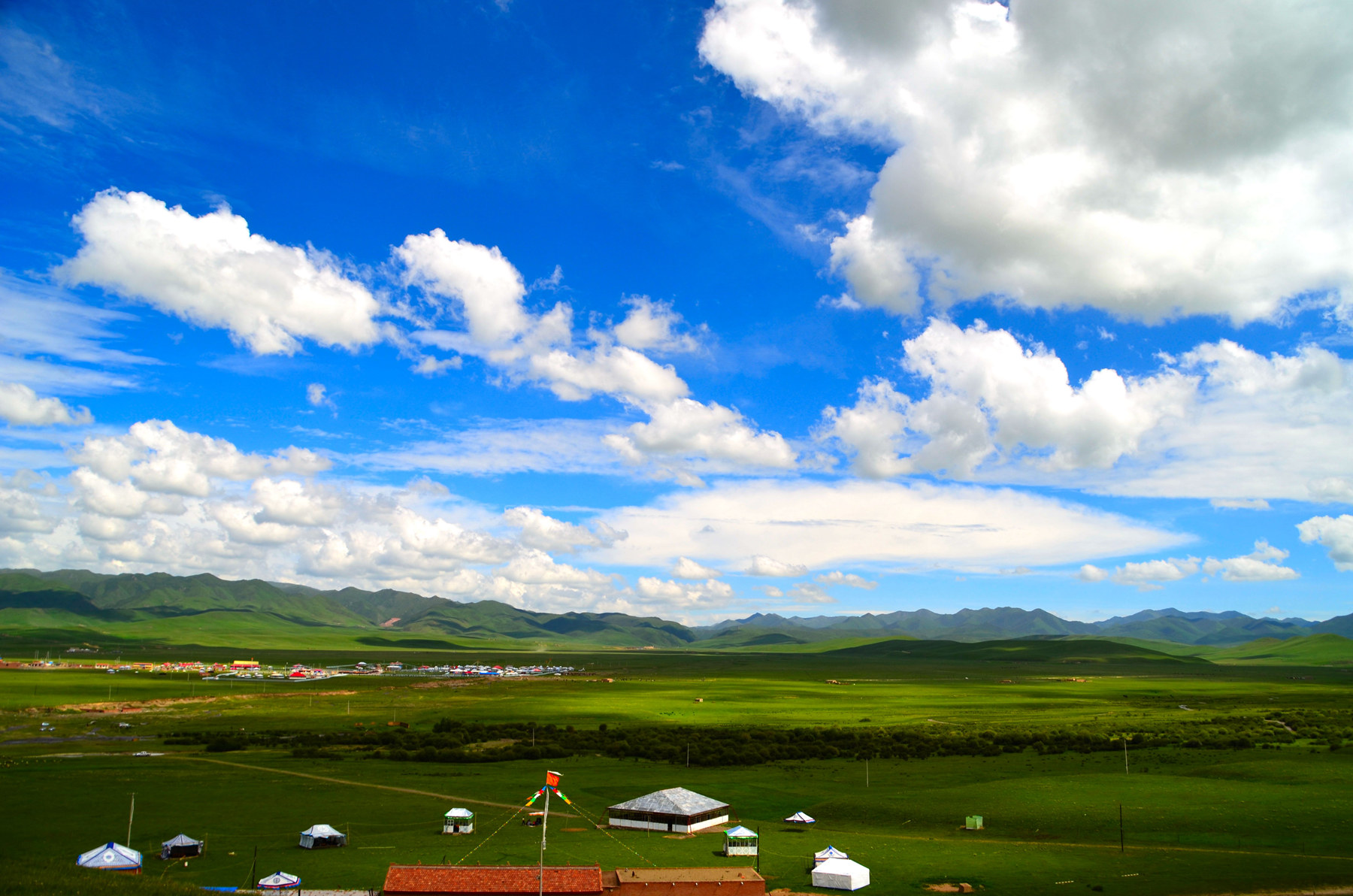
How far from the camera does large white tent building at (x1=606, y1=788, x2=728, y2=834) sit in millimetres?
57344

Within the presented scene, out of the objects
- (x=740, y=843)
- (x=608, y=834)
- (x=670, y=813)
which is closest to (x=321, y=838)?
(x=608, y=834)

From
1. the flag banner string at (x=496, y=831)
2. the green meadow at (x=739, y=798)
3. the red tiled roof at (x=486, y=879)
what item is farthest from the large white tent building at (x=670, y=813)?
the red tiled roof at (x=486, y=879)

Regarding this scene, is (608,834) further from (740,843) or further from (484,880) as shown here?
(484,880)

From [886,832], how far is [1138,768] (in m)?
36.0

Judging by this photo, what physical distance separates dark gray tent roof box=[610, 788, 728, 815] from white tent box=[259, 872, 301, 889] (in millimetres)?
23200

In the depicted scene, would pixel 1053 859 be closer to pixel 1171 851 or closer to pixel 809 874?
pixel 1171 851

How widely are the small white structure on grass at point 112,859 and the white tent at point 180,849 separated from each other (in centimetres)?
315

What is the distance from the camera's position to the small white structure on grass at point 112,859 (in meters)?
42.8

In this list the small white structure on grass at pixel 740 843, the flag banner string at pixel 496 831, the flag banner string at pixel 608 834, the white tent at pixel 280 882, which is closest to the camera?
the white tent at pixel 280 882

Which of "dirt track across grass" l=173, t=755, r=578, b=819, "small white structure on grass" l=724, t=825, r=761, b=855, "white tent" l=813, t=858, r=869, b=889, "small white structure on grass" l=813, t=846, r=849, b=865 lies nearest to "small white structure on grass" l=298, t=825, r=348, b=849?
"dirt track across grass" l=173, t=755, r=578, b=819

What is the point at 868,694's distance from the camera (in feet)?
560

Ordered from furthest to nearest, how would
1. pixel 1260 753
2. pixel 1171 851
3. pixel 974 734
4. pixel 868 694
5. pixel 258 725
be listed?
1. pixel 868 694
2. pixel 258 725
3. pixel 974 734
4. pixel 1260 753
5. pixel 1171 851

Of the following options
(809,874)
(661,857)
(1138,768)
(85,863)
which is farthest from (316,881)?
(1138,768)

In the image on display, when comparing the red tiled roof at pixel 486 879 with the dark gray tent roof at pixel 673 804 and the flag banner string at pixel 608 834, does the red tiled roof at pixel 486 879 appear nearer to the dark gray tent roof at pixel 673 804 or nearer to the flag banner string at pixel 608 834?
the flag banner string at pixel 608 834
